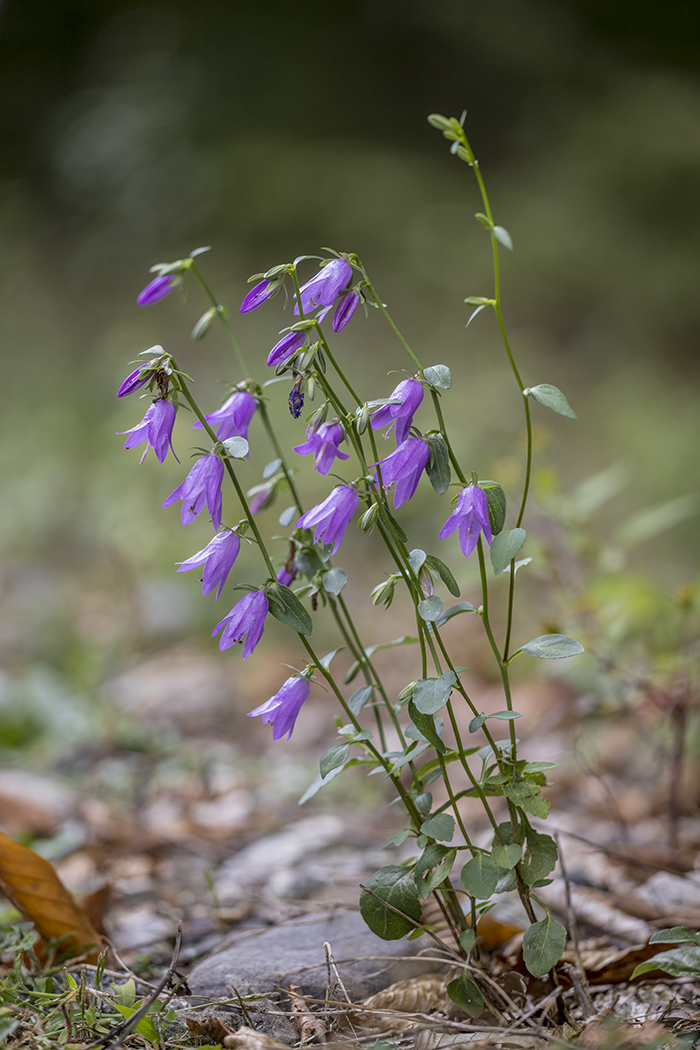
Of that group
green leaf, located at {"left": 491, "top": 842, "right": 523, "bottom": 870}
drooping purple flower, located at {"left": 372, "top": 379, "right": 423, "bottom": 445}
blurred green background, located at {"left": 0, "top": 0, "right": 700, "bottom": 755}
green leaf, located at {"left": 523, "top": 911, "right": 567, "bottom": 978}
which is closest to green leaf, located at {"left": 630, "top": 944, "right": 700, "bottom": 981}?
green leaf, located at {"left": 523, "top": 911, "right": 567, "bottom": 978}

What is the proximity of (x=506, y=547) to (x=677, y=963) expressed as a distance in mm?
619

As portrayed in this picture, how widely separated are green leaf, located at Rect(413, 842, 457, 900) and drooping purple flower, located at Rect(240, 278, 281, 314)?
72cm

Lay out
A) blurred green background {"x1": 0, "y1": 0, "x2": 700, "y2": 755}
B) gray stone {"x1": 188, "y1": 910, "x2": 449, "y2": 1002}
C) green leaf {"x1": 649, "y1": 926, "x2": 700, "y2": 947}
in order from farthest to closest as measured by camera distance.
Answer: blurred green background {"x1": 0, "y1": 0, "x2": 700, "y2": 755}
gray stone {"x1": 188, "y1": 910, "x2": 449, "y2": 1002}
green leaf {"x1": 649, "y1": 926, "x2": 700, "y2": 947}

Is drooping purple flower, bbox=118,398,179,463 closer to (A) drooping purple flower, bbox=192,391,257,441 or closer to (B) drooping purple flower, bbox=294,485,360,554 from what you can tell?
(A) drooping purple flower, bbox=192,391,257,441

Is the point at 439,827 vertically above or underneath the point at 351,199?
underneath

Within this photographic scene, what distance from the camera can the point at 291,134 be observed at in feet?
18.7

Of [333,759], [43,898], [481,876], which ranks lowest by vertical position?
[43,898]

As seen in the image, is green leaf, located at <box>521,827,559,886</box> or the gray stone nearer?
green leaf, located at <box>521,827,559,886</box>

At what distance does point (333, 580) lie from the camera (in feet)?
3.19

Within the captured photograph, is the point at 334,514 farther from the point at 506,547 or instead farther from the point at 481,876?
the point at 481,876

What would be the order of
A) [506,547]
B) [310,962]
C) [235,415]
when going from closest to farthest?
[506,547] < [235,415] < [310,962]

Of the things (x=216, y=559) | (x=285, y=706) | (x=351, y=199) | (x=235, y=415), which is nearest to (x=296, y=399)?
(x=235, y=415)

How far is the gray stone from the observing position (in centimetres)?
109

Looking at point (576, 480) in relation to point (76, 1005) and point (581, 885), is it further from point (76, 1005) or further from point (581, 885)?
point (76, 1005)
